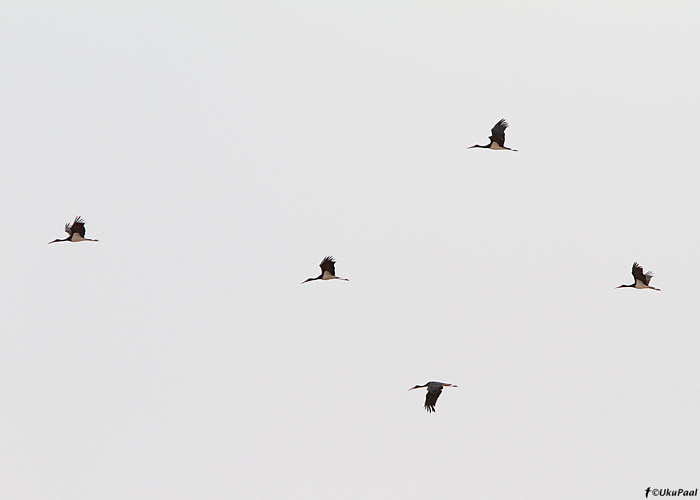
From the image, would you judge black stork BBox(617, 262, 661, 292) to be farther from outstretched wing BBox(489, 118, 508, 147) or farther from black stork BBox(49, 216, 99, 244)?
black stork BBox(49, 216, 99, 244)

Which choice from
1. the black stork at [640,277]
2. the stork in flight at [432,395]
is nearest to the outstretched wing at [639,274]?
the black stork at [640,277]

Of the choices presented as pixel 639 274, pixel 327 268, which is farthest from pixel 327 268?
pixel 639 274

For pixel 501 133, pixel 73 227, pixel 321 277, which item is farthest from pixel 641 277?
pixel 73 227

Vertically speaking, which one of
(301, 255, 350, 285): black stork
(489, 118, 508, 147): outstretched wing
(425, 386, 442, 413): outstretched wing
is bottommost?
(425, 386, 442, 413): outstretched wing

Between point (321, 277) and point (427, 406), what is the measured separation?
31.4 ft

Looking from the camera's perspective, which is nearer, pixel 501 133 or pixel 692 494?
pixel 501 133

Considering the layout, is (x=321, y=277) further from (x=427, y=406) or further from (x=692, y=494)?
(x=692, y=494)

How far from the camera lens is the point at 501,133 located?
72.4 metres

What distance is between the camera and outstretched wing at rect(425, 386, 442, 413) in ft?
224

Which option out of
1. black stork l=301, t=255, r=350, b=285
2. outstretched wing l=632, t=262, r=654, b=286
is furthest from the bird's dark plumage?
outstretched wing l=632, t=262, r=654, b=286

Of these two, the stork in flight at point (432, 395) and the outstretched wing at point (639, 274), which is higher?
the outstretched wing at point (639, 274)

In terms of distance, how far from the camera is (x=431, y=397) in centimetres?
6825

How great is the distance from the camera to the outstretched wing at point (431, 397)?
224 feet

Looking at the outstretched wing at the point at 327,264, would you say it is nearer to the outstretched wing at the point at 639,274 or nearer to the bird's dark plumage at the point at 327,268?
the bird's dark plumage at the point at 327,268
